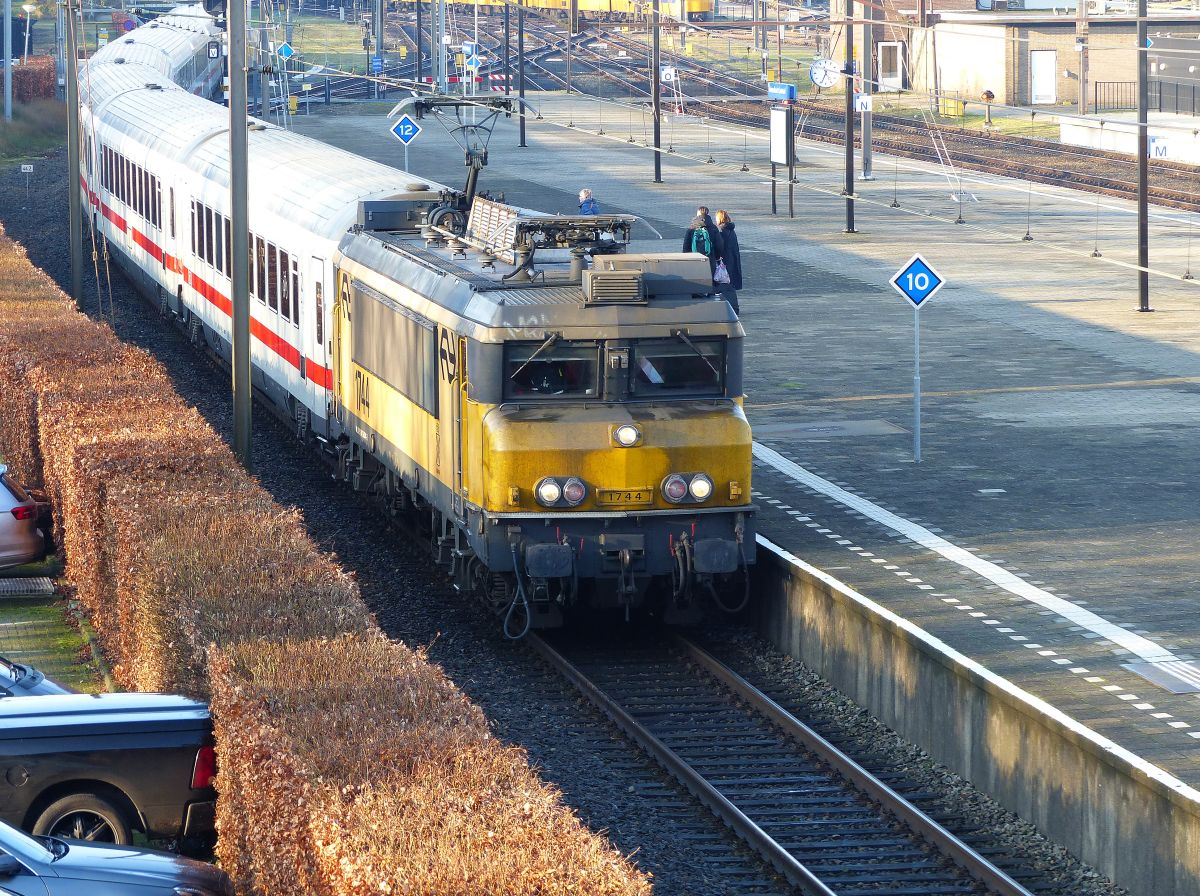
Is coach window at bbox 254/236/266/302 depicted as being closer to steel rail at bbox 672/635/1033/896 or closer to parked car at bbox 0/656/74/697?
steel rail at bbox 672/635/1033/896

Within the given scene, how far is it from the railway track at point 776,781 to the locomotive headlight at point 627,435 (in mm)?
1836

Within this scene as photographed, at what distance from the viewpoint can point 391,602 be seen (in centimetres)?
1748

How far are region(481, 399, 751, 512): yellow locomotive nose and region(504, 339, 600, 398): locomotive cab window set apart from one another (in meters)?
0.14

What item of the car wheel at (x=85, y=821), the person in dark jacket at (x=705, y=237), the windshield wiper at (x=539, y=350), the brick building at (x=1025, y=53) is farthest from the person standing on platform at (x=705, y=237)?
the brick building at (x=1025, y=53)

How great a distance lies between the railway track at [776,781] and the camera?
Result: 1129 centimetres

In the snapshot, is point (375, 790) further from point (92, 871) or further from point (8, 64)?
point (8, 64)

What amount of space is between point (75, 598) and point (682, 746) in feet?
23.2

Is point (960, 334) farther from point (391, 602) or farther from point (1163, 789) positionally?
point (1163, 789)

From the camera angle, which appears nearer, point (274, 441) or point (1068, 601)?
point (1068, 601)

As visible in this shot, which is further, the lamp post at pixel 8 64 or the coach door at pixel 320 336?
the lamp post at pixel 8 64

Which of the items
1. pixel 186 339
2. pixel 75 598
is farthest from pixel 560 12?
pixel 75 598

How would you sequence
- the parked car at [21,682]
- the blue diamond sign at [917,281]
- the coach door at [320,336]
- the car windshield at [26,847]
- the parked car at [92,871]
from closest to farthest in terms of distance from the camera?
the parked car at [92,871]
the car windshield at [26,847]
the parked car at [21,682]
the blue diamond sign at [917,281]
the coach door at [320,336]

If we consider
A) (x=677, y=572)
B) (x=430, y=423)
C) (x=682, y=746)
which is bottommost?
(x=682, y=746)

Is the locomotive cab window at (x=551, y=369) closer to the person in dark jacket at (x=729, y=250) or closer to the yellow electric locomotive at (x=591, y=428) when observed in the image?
the yellow electric locomotive at (x=591, y=428)
